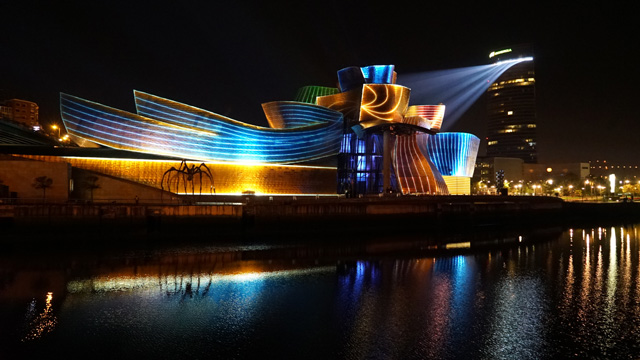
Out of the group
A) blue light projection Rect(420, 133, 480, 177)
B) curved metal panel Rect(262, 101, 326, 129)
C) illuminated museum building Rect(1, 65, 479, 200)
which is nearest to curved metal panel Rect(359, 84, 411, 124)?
illuminated museum building Rect(1, 65, 479, 200)

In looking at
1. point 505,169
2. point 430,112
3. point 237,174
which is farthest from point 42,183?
point 505,169

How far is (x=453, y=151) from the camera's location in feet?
160

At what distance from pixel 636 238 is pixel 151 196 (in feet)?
105

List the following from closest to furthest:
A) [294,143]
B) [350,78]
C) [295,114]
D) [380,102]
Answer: [294,143], [295,114], [380,102], [350,78]

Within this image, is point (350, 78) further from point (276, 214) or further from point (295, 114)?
point (276, 214)

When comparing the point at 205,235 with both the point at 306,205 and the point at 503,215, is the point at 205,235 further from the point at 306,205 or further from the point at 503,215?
the point at 503,215

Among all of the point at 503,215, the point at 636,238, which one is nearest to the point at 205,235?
the point at 503,215

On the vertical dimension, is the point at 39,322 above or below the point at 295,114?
below

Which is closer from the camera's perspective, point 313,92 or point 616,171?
point 313,92

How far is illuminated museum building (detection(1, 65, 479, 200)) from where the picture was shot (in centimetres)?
2778

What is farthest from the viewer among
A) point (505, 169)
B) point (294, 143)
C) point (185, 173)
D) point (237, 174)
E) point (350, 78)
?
point (505, 169)

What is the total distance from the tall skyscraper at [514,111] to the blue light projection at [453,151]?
106 m

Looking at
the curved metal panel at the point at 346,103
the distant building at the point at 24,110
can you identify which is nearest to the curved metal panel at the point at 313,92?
the curved metal panel at the point at 346,103

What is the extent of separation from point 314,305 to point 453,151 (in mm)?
40913
